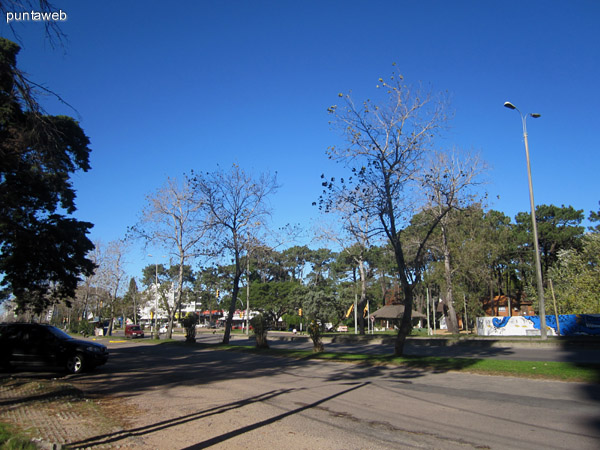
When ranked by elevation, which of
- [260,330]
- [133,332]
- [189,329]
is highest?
[260,330]

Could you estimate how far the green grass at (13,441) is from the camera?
546 cm

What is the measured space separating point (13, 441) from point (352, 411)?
5506 millimetres

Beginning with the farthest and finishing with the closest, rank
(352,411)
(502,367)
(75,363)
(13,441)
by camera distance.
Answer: (75,363)
(502,367)
(352,411)
(13,441)

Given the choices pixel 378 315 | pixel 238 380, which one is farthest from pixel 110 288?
pixel 238 380

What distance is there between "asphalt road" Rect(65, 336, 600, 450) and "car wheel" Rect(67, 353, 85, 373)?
2.40 feet

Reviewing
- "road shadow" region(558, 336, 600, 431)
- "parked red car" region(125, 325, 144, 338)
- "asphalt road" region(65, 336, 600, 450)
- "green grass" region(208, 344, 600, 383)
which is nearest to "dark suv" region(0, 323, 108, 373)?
"asphalt road" region(65, 336, 600, 450)

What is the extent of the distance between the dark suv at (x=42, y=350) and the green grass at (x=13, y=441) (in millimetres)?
8708

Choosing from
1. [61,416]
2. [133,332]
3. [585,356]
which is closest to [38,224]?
[61,416]

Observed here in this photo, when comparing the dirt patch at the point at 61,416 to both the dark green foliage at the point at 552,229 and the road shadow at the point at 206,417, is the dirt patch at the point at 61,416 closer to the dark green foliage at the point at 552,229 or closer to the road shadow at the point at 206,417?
the road shadow at the point at 206,417

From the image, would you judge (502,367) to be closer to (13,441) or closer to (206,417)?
(206,417)

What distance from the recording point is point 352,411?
27.4ft

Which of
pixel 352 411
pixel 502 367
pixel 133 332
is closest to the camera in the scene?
pixel 352 411

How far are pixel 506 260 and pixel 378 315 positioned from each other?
60.2 feet

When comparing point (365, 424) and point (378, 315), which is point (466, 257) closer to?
point (378, 315)
